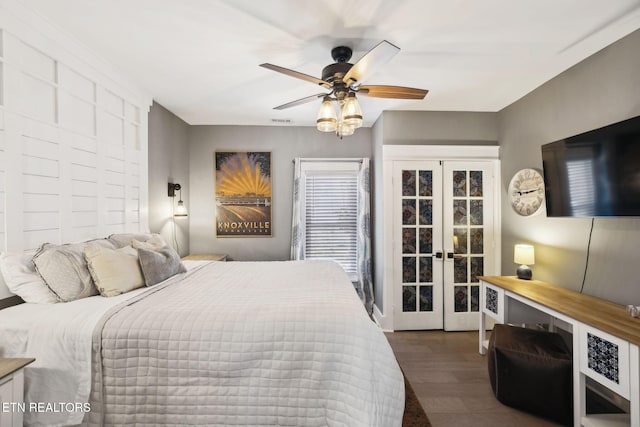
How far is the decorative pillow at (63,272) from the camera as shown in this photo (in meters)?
1.66

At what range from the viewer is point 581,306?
2.01 meters

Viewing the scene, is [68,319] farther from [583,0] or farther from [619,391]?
[583,0]

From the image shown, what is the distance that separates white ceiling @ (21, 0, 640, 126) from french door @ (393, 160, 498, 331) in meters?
1.00

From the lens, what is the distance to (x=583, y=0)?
171 centimetres

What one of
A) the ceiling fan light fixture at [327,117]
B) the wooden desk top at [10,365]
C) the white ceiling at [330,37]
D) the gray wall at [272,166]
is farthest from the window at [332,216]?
the wooden desk top at [10,365]

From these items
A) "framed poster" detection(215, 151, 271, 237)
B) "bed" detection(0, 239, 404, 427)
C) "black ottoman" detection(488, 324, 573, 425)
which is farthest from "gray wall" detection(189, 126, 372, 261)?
"black ottoman" detection(488, 324, 573, 425)

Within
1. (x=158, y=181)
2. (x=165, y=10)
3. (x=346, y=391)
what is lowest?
(x=346, y=391)

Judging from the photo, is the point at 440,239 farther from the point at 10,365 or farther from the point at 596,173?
the point at 10,365

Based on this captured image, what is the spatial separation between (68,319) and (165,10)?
5.89 feet

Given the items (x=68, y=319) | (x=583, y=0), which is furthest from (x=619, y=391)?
(x=68, y=319)

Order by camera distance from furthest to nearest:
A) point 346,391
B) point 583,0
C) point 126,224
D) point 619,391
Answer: point 126,224
point 583,0
point 619,391
point 346,391

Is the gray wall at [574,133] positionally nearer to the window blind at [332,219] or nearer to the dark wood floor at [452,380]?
the dark wood floor at [452,380]

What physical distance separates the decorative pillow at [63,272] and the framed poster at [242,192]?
7.48 feet

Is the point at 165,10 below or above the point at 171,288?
above
